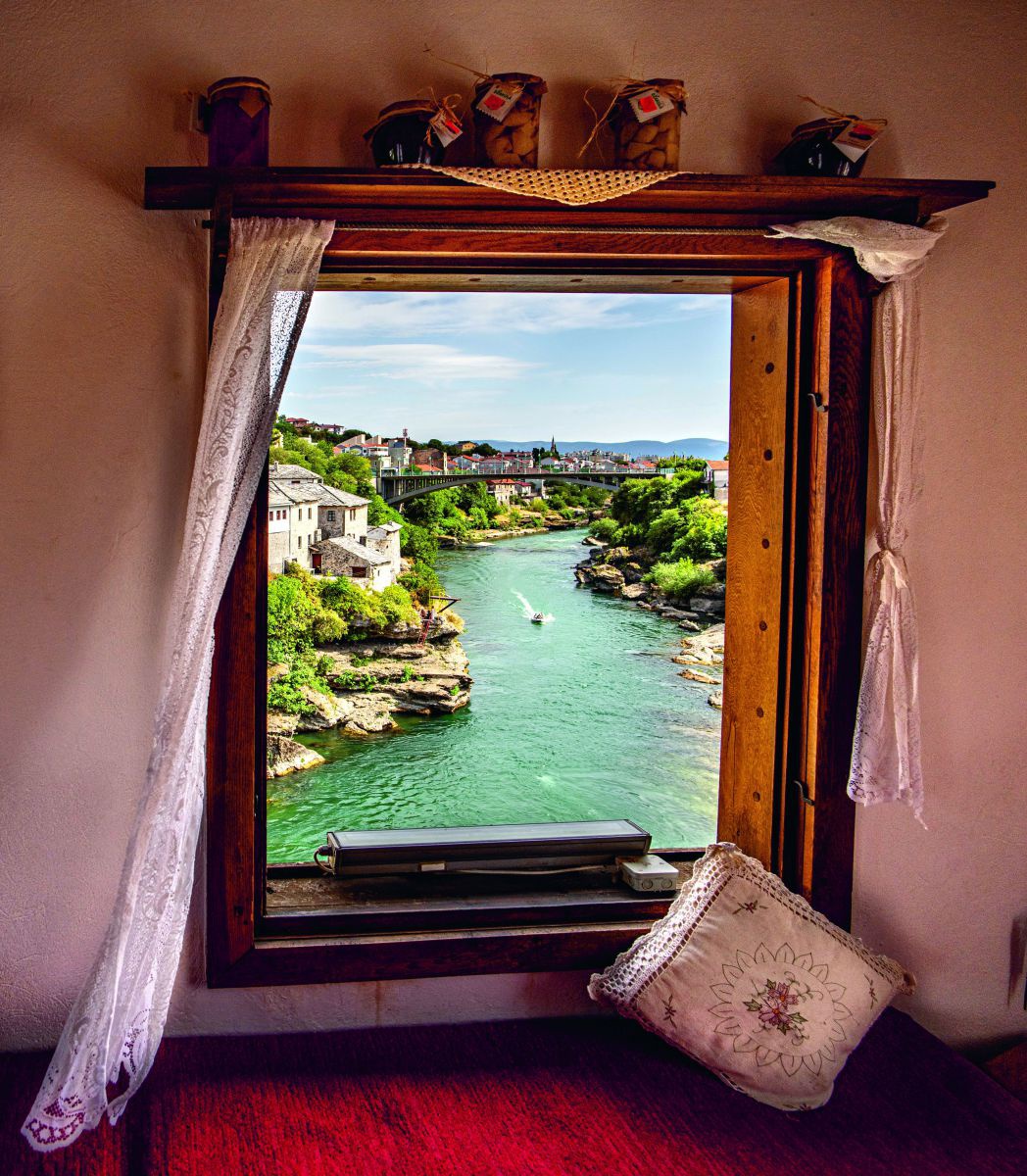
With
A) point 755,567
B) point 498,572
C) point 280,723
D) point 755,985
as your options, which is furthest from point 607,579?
point 755,985

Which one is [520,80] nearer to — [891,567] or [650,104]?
[650,104]

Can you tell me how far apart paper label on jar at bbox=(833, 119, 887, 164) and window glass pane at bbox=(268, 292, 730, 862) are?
0.63 meters

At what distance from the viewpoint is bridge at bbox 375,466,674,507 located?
2.76 m

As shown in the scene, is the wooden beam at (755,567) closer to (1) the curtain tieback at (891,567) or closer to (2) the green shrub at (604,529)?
(1) the curtain tieback at (891,567)

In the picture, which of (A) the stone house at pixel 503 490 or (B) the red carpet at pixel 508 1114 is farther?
(A) the stone house at pixel 503 490

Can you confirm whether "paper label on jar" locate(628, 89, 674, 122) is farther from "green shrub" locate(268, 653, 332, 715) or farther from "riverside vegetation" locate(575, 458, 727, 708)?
"green shrub" locate(268, 653, 332, 715)

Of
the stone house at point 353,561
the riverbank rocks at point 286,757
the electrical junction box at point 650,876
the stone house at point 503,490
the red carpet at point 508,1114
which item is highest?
the stone house at point 503,490

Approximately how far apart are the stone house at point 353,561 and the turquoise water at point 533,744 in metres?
0.24

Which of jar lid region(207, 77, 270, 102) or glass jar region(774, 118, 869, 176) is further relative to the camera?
glass jar region(774, 118, 869, 176)

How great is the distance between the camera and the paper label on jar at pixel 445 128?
185cm

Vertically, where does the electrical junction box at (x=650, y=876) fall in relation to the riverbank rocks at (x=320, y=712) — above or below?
below

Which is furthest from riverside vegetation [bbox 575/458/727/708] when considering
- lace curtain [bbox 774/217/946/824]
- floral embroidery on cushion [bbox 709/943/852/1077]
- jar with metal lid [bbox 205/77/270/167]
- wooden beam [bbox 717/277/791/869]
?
jar with metal lid [bbox 205/77/270/167]

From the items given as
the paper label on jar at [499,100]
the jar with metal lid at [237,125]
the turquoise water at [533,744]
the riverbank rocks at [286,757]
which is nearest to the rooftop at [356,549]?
the turquoise water at [533,744]

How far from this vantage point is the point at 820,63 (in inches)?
83.1
